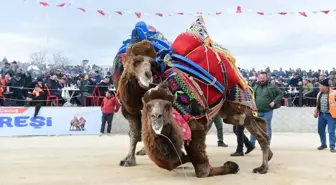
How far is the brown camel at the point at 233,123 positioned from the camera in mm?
6094

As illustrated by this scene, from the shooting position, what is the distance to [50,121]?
15.1 meters

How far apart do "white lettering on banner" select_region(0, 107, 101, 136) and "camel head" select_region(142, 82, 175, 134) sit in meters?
10.3

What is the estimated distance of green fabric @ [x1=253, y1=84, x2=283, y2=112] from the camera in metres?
10.8

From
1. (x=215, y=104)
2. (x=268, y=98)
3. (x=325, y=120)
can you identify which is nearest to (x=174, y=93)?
(x=215, y=104)

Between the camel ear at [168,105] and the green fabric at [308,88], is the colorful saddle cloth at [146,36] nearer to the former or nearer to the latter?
the camel ear at [168,105]

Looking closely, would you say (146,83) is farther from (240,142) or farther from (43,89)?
(43,89)

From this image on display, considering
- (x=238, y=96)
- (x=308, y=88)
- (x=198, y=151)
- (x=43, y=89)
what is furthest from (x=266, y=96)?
(x=43, y=89)

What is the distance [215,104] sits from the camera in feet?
21.6

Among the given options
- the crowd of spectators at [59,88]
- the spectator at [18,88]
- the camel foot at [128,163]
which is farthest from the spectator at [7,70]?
the camel foot at [128,163]

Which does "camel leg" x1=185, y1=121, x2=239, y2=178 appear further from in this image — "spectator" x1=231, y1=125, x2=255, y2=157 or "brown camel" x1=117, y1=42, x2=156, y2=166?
"spectator" x1=231, y1=125, x2=255, y2=157

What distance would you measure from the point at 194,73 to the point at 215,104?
72cm

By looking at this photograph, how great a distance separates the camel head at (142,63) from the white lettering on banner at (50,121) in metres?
9.78

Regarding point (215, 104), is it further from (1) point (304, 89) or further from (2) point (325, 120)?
(1) point (304, 89)

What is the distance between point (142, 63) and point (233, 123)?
254 cm
